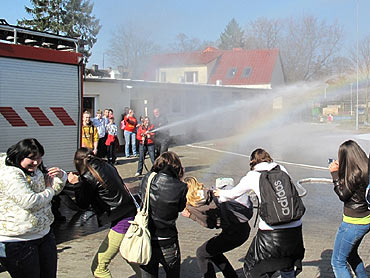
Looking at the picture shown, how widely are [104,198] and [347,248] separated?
234cm

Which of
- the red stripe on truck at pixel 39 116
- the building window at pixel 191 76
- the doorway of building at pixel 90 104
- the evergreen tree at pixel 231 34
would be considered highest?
the evergreen tree at pixel 231 34

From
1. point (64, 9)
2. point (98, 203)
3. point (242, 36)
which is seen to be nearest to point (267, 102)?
point (64, 9)

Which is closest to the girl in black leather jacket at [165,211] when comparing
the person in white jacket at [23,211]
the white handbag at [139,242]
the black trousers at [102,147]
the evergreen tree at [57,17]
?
the white handbag at [139,242]

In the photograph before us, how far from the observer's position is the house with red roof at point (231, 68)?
4253cm

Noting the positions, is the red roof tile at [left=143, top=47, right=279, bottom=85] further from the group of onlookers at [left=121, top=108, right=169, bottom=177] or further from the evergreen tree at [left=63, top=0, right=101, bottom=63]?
the group of onlookers at [left=121, top=108, right=169, bottom=177]

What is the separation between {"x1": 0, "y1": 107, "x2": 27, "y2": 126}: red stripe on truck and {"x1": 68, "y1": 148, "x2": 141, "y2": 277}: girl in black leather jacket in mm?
2938

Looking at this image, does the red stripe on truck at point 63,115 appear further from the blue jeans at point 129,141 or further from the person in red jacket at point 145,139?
the blue jeans at point 129,141

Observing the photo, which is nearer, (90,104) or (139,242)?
(139,242)

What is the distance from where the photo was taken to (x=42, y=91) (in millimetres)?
7105

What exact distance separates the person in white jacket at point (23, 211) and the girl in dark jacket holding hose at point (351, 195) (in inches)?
101

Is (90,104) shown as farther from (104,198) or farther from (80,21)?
(80,21)

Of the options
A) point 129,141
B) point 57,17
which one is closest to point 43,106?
point 129,141

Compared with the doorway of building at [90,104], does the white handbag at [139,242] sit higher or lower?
lower

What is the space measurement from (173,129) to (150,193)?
1887 cm
